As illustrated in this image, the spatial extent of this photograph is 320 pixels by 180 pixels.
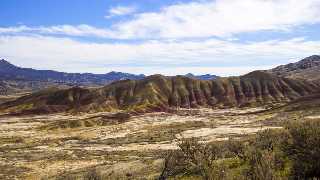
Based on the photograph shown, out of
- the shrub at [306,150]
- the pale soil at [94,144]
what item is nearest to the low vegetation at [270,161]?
the shrub at [306,150]

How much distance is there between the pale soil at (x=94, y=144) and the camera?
6356cm

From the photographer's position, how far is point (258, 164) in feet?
80.1

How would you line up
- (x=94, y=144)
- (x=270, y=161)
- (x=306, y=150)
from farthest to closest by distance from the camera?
(x=94, y=144)
(x=306, y=150)
(x=270, y=161)

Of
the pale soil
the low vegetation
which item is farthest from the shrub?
the pale soil

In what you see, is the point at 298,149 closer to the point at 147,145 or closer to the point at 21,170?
the point at 21,170

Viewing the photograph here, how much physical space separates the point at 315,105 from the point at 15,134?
251 feet

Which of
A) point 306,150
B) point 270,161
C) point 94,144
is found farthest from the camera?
point 94,144

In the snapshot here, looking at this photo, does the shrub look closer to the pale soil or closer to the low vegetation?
the low vegetation

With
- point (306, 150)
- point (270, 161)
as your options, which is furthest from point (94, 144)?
point (270, 161)

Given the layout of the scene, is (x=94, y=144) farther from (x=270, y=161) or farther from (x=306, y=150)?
(x=270, y=161)

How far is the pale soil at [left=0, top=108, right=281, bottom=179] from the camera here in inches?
2502

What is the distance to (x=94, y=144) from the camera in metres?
96.2

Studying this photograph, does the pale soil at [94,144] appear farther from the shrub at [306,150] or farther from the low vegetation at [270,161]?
the shrub at [306,150]

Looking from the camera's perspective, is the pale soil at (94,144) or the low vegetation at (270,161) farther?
the pale soil at (94,144)
